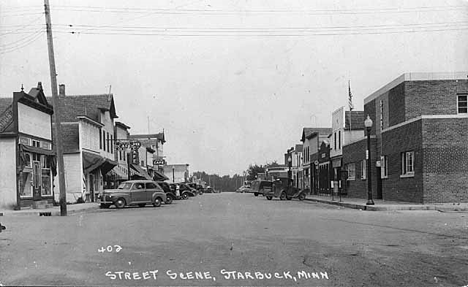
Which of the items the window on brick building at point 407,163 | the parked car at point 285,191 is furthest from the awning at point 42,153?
the window on brick building at point 407,163

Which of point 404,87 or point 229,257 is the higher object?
point 404,87

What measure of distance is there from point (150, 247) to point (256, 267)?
3.07 metres

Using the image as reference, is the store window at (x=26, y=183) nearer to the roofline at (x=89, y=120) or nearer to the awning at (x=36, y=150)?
the awning at (x=36, y=150)

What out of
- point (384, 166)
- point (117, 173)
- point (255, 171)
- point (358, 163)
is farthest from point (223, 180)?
point (384, 166)

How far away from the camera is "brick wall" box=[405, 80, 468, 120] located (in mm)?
31266

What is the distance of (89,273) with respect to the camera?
8.45 m

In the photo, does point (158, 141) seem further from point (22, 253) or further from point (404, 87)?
point (22, 253)

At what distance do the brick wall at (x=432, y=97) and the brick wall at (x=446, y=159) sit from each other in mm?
3747

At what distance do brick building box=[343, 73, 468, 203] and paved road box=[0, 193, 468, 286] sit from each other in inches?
532

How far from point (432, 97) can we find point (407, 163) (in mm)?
4132

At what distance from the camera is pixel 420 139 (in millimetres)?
28344

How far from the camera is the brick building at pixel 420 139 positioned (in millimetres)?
27844

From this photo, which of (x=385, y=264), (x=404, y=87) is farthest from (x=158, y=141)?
(x=385, y=264)

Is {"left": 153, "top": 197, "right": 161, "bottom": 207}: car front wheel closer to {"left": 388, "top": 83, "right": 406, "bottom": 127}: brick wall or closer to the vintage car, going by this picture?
the vintage car
